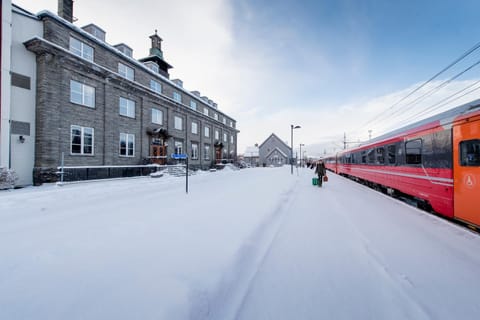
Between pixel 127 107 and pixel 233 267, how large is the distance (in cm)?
1829

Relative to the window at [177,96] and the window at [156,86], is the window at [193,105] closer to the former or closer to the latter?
the window at [177,96]

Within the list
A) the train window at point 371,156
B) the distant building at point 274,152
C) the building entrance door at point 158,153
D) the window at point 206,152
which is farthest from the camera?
the distant building at point 274,152

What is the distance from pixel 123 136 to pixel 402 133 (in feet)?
61.0

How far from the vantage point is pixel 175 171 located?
63.1ft

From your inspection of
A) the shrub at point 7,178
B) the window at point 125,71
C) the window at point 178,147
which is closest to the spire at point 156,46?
the window at point 125,71

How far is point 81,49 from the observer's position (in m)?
14.3

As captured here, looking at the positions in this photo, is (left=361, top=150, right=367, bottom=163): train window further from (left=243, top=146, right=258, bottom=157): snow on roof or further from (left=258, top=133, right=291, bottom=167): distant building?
(left=243, top=146, right=258, bottom=157): snow on roof

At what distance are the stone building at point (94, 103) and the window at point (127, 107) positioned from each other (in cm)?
6

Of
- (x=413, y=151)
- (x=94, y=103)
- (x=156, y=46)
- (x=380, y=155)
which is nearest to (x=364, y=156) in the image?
(x=380, y=155)

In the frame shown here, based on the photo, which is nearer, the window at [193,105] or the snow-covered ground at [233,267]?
the snow-covered ground at [233,267]

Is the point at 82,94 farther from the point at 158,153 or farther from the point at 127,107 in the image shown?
the point at 158,153

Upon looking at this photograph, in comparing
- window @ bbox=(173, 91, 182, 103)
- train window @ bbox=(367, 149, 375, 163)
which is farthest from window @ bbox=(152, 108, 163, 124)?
train window @ bbox=(367, 149, 375, 163)

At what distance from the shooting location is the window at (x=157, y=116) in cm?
2045

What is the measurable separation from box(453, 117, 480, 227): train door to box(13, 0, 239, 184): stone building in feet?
58.1
